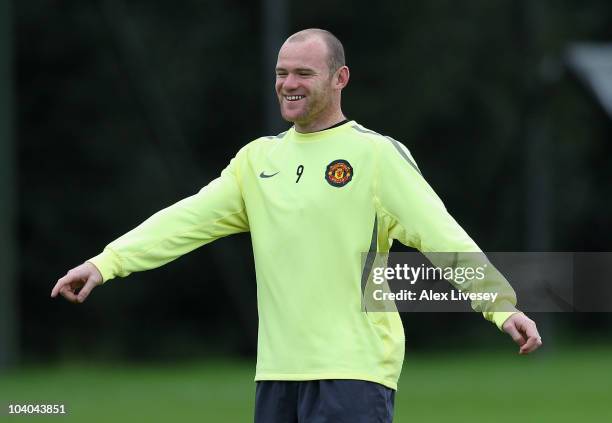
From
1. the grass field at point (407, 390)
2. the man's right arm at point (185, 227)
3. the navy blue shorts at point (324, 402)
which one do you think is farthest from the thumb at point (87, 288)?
the grass field at point (407, 390)

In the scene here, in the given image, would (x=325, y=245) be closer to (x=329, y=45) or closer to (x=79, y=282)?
(x=329, y=45)

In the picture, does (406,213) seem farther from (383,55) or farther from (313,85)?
(383,55)

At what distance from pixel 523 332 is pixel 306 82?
122 centimetres

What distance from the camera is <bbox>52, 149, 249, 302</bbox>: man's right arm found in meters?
5.55

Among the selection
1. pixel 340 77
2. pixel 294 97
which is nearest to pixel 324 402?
pixel 294 97

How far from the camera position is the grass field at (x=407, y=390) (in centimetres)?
1323

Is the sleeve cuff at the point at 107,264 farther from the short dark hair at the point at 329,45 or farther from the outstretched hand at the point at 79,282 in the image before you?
the short dark hair at the point at 329,45

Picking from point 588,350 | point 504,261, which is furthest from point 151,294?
point 504,261

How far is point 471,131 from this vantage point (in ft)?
84.3

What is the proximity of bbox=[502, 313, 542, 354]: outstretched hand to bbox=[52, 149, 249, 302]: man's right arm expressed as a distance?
122 cm

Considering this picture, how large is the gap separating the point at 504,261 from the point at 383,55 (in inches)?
715

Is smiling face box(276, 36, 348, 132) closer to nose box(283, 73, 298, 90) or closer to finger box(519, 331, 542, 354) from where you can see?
nose box(283, 73, 298, 90)

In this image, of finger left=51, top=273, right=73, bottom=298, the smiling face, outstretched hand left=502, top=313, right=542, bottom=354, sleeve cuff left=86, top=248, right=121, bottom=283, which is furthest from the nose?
outstretched hand left=502, top=313, right=542, bottom=354

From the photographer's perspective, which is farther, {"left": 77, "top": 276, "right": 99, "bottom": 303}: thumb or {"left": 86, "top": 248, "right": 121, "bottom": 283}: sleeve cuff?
{"left": 86, "top": 248, "right": 121, "bottom": 283}: sleeve cuff
